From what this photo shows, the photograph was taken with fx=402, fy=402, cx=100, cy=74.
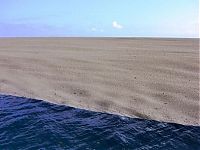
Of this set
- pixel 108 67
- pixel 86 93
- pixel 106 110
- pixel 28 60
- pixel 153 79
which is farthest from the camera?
pixel 28 60

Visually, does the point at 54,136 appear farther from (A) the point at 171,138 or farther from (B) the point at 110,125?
(A) the point at 171,138

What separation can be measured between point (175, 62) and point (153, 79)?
8.29 feet

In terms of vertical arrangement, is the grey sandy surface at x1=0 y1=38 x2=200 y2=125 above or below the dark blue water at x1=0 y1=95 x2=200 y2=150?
above

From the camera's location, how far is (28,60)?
51.4 ft

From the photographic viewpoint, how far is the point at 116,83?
11.3m

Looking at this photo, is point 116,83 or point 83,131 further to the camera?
point 116,83

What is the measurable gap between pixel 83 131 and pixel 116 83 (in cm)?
398

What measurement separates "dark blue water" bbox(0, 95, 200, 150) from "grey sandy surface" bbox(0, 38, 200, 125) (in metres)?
0.54

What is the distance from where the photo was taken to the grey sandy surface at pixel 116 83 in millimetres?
8992

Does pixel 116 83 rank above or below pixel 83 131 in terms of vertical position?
above

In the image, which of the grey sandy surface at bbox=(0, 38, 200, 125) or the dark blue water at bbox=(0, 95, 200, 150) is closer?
the dark blue water at bbox=(0, 95, 200, 150)

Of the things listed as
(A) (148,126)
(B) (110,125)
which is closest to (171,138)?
(A) (148,126)

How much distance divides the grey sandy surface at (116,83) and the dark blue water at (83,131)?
1.76ft

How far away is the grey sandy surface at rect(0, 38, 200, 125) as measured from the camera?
899cm
